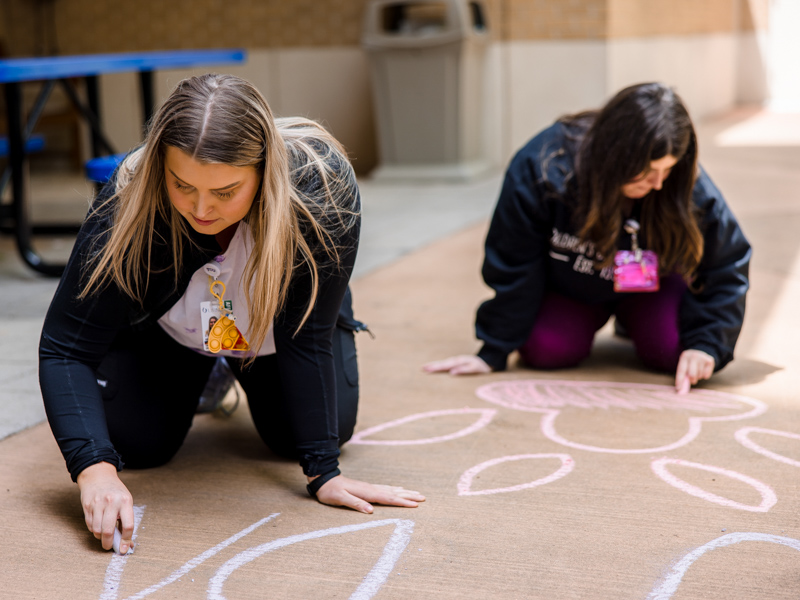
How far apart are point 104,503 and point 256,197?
0.57 meters

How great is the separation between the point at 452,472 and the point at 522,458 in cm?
17

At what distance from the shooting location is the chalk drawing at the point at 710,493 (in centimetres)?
173

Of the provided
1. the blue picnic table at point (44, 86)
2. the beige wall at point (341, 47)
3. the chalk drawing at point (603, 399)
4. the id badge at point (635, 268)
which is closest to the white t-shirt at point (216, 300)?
the chalk drawing at point (603, 399)

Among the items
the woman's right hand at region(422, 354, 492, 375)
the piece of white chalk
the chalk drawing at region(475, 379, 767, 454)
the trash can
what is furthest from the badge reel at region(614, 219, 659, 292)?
the trash can

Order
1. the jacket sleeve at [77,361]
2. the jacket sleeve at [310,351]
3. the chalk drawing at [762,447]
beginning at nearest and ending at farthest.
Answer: the jacket sleeve at [77,361] < the jacket sleeve at [310,351] < the chalk drawing at [762,447]

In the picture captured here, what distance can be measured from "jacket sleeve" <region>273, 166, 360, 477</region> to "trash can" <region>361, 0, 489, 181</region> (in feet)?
14.5

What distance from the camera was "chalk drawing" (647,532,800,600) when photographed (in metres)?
1.43

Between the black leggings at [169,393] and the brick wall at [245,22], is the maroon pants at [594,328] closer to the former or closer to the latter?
the black leggings at [169,393]

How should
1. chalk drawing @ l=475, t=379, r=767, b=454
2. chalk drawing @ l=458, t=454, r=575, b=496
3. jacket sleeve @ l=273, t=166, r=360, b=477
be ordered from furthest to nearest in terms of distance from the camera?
1. chalk drawing @ l=475, t=379, r=767, b=454
2. chalk drawing @ l=458, t=454, r=575, b=496
3. jacket sleeve @ l=273, t=166, r=360, b=477

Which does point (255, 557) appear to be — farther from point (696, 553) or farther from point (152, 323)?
point (696, 553)

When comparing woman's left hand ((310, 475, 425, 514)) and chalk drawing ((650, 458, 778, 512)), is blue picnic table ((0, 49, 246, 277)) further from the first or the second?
chalk drawing ((650, 458, 778, 512))

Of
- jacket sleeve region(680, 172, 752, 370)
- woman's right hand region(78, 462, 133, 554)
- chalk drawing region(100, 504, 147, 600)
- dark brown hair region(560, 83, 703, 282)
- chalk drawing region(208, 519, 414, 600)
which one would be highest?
dark brown hair region(560, 83, 703, 282)

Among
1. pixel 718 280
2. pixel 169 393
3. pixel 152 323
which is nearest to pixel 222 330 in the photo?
pixel 152 323

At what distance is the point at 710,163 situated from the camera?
654cm
